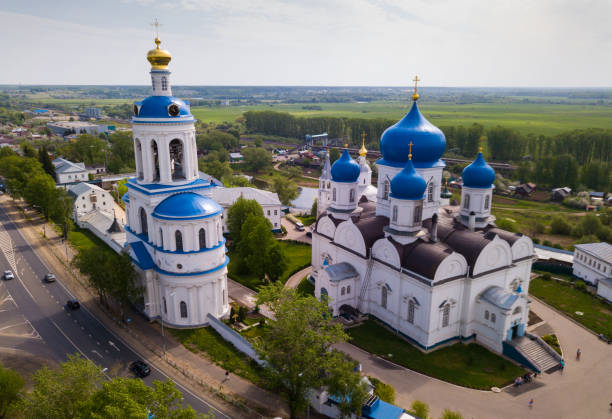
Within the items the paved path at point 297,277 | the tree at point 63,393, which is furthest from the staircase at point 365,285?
the tree at point 63,393

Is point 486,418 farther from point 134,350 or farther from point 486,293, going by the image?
point 134,350

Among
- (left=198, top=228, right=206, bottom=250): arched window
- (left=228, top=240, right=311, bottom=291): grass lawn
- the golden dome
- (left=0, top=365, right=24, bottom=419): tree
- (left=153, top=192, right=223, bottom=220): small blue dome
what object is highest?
the golden dome

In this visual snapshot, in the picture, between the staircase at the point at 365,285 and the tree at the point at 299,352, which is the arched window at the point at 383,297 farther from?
the tree at the point at 299,352

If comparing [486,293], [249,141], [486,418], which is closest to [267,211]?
[486,293]

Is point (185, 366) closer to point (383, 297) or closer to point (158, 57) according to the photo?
point (383, 297)

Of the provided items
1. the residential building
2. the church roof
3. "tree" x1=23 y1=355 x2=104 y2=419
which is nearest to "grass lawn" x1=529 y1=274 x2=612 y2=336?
the residential building

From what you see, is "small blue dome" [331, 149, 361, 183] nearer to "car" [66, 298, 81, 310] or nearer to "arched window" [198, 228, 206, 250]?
"arched window" [198, 228, 206, 250]

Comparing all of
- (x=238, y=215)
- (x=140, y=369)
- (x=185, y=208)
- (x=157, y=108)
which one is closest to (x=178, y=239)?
(x=185, y=208)
